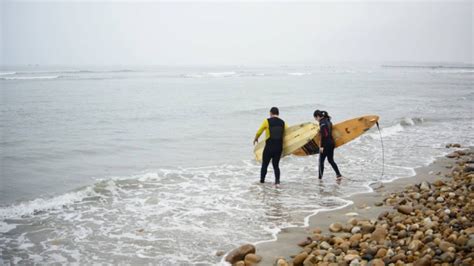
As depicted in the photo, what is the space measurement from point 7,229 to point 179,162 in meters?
6.10

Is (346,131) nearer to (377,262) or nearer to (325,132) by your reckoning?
(325,132)

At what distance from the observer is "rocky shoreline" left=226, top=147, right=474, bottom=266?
16.8 ft

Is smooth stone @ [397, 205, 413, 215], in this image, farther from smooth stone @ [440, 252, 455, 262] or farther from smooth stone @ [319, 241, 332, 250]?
smooth stone @ [440, 252, 455, 262]

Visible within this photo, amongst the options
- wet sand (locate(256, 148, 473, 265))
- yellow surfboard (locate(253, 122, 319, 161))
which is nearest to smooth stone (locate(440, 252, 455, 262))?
wet sand (locate(256, 148, 473, 265))

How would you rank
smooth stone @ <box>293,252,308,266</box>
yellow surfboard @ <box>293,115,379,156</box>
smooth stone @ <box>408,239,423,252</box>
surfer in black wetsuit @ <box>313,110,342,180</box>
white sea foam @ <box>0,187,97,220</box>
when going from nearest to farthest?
1. smooth stone @ <box>408,239,423,252</box>
2. smooth stone @ <box>293,252,308,266</box>
3. white sea foam @ <box>0,187,97,220</box>
4. surfer in black wetsuit @ <box>313,110,342,180</box>
5. yellow surfboard @ <box>293,115,379,156</box>

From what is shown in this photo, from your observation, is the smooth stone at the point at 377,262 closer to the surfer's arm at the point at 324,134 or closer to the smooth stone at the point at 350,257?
the smooth stone at the point at 350,257

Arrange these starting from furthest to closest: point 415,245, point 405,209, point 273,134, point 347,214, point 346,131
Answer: point 346,131
point 273,134
point 347,214
point 405,209
point 415,245

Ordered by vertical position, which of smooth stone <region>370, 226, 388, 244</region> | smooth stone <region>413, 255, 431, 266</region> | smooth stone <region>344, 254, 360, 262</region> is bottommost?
smooth stone <region>344, 254, 360, 262</region>

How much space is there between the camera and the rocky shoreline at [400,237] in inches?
201

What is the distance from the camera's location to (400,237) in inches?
239

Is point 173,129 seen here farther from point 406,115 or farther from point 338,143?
point 406,115

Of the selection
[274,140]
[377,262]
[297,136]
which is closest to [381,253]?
[377,262]

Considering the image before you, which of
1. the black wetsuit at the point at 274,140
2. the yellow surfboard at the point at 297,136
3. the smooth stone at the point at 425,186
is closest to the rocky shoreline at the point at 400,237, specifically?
the smooth stone at the point at 425,186

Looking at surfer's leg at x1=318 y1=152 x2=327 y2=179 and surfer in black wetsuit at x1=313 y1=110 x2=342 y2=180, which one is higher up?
surfer in black wetsuit at x1=313 y1=110 x2=342 y2=180
